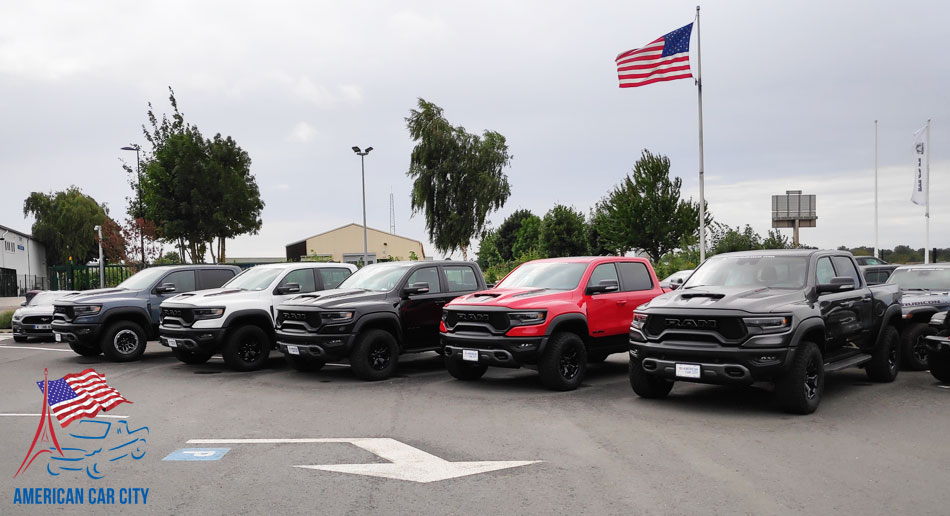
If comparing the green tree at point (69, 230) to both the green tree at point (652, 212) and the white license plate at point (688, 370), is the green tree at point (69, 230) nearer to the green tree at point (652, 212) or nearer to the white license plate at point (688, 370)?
the green tree at point (652, 212)

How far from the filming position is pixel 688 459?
6660mm

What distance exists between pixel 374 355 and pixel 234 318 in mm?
2780

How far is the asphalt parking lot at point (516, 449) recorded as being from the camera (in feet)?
18.0

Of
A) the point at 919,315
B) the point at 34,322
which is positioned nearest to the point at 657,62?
the point at 919,315

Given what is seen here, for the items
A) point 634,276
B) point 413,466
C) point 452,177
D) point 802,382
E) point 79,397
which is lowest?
point 79,397

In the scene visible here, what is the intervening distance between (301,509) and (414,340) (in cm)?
729

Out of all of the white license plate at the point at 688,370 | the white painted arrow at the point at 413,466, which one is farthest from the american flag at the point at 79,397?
the white license plate at the point at 688,370

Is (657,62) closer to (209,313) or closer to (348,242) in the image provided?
(209,313)

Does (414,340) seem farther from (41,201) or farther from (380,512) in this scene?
(41,201)

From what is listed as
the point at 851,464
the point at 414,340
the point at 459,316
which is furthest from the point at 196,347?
the point at 851,464

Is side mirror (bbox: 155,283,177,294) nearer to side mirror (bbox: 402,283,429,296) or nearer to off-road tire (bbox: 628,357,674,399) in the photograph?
side mirror (bbox: 402,283,429,296)

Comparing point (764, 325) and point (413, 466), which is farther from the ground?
point (764, 325)

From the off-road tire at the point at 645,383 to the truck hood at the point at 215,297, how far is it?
707 cm

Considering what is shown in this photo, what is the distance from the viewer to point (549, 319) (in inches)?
407
